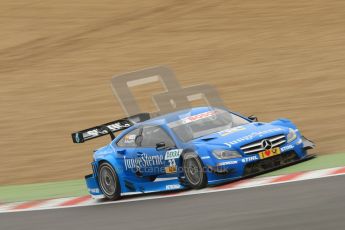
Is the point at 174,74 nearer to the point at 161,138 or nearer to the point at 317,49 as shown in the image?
the point at 317,49

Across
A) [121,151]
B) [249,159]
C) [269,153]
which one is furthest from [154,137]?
[269,153]

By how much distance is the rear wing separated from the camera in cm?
1312

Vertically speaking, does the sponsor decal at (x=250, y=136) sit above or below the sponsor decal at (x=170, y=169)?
above

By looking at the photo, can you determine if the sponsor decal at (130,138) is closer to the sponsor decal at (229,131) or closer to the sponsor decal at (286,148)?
the sponsor decal at (229,131)

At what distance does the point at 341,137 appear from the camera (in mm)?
15312

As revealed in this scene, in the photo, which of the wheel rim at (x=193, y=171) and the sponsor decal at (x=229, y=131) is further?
the sponsor decal at (x=229, y=131)

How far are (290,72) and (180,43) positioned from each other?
222 inches

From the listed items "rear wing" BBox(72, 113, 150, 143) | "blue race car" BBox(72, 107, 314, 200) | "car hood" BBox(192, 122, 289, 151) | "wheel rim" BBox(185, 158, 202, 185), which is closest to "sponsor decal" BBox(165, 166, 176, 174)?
"blue race car" BBox(72, 107, 314, 200)

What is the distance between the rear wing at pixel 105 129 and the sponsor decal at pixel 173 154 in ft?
4.71

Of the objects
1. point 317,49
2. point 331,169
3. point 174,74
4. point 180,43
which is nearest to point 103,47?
point 180,43

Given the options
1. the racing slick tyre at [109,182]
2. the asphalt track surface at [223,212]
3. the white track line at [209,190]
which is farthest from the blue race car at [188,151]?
the asphalt track surface at [223,212]

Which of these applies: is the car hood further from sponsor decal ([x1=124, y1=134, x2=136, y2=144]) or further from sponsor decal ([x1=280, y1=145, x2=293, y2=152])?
sponsor decal ([x1=124, y1=134, x2=136, y2=144])

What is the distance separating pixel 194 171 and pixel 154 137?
3.80 feet

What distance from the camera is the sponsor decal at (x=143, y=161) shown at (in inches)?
492
